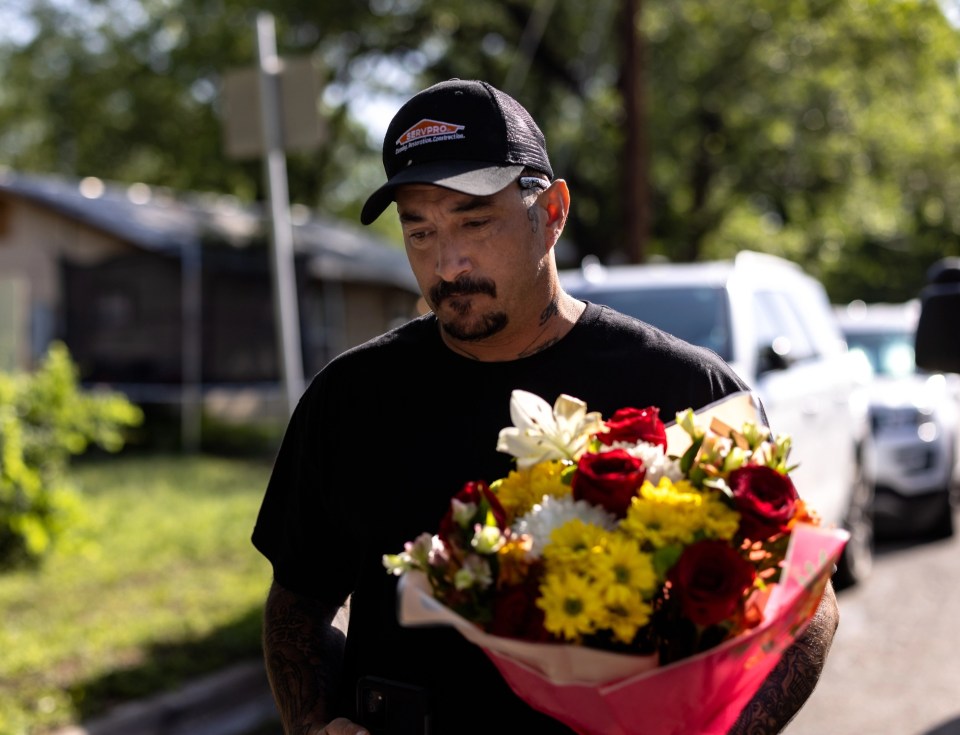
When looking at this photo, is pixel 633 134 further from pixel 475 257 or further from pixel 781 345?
pixel 475 257

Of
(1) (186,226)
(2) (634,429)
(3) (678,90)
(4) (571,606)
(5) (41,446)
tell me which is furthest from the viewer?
(3) (678,90)

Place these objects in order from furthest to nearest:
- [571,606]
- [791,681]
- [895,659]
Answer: [895,659] < [791,681] < [571,606]

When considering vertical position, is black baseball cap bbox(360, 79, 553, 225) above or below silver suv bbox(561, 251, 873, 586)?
above

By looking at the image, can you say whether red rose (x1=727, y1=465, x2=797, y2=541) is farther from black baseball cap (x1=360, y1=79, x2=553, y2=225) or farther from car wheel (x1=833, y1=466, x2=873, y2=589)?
car wheel (x1=833, y1=466, x2=873, y2=589)

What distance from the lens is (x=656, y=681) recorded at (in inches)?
60.7

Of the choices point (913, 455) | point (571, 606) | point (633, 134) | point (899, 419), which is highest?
point (633, 134)

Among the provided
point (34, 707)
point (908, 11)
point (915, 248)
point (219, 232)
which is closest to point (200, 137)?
point (219, 232)

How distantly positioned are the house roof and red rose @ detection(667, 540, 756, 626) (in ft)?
54.3

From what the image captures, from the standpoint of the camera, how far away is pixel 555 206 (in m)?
2.31

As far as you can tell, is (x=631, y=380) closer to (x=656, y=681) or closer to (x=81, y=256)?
(x=656, y=681)

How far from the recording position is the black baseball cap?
6.89 ft

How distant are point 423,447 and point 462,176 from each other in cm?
49

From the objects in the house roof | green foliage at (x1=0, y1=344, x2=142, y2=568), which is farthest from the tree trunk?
green foliage at (x1=0, y1=344, x2=142, y2=568)

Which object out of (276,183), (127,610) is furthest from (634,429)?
(127,610)
